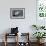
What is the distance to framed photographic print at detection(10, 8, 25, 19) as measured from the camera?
714 centimetres

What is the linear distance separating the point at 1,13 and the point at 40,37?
2.17 meters

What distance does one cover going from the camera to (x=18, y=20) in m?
7.20

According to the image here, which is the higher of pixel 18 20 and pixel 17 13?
pixel 17 13

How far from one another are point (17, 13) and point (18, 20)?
1.10 ft

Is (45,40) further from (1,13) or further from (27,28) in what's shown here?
(1,13)

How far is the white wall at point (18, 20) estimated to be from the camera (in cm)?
712

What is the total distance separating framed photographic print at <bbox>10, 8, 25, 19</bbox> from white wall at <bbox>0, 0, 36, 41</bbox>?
0.46 ft

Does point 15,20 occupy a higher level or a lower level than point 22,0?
lower

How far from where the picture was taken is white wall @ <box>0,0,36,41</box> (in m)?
7.12

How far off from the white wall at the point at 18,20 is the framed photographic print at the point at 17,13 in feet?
0.46

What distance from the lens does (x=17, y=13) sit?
716 centimetres

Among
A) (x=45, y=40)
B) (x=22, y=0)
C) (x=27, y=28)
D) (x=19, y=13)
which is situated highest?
(x=22, y=0)

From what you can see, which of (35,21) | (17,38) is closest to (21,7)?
(35,21)

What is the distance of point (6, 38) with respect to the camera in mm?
7121
